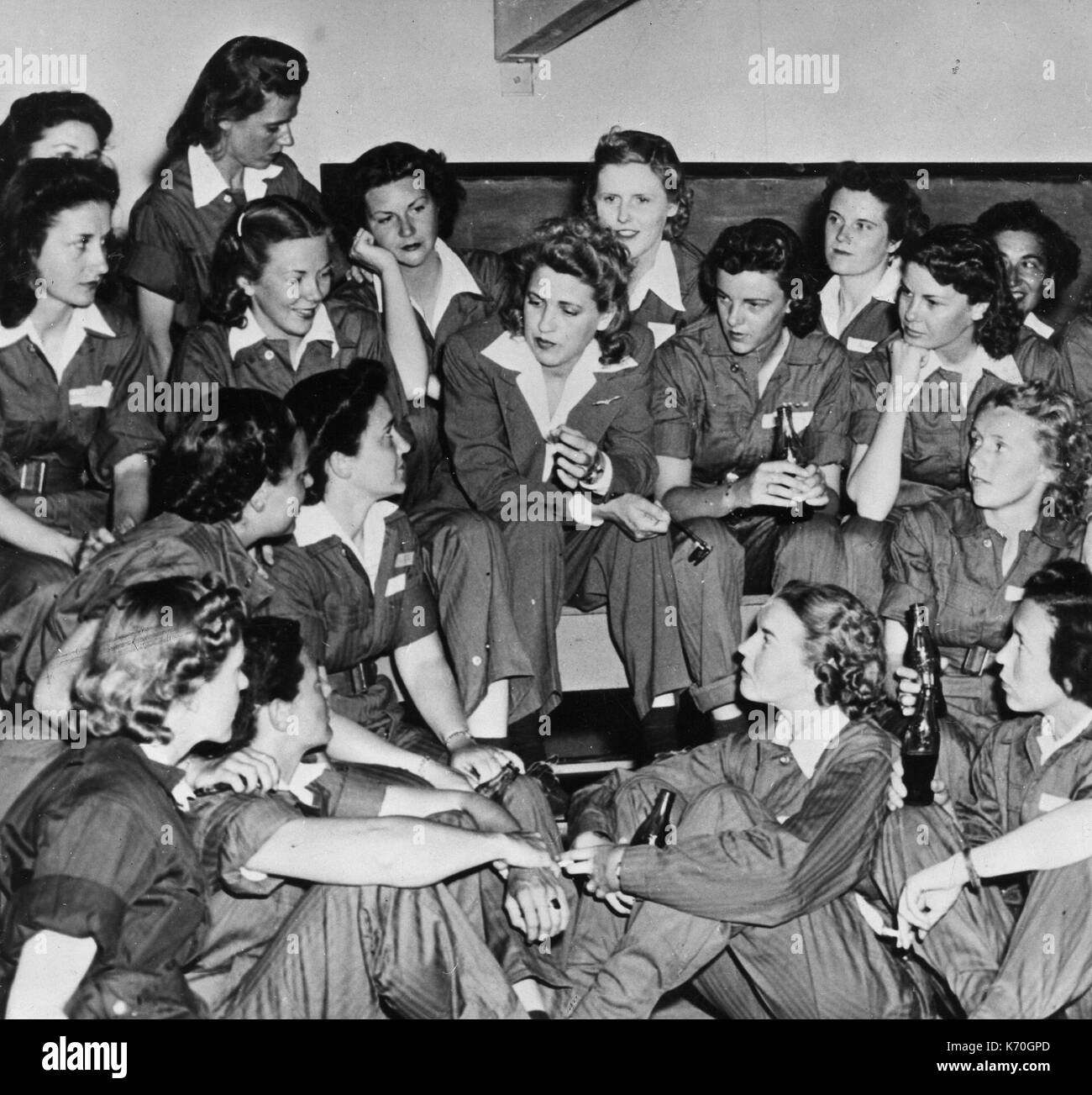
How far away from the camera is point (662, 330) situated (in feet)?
11.8

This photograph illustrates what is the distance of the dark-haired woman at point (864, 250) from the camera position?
3.66 m

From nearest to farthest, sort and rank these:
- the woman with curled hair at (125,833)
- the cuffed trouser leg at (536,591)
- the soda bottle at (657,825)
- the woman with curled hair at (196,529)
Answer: the woman with curled hair at (125,833) < the soda bottle at (657,825) < the woman with curled hair at (196,529) < the cuffed trouser leg at (536,591)

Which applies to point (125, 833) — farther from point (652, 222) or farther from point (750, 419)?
point (652, 222)

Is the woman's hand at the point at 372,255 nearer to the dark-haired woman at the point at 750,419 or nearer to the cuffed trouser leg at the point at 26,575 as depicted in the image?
the dark-haired woman at the point at 750,419

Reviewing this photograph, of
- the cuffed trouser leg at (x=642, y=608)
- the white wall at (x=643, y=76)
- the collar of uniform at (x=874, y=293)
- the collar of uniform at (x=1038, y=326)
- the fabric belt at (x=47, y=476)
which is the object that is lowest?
the cuffed trouser leg at (x=642, y=608)

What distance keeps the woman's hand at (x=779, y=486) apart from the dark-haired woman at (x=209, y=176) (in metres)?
1.10

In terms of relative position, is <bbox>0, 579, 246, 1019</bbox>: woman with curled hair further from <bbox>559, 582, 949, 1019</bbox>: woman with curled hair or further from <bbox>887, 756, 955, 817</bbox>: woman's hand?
<bbox>887, 756, 955, 817</bbox>: woman's hand

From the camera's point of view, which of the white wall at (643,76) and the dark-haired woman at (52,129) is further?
the white wall at (643,76)

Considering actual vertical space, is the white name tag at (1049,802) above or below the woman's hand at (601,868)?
above

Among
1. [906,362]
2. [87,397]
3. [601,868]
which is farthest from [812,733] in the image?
[87,397]

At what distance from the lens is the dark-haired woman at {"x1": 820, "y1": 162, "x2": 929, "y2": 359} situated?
12.0 feet

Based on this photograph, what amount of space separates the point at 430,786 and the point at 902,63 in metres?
2.21

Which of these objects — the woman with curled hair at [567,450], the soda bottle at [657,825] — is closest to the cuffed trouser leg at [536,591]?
the woman with curled hair at [567,450]

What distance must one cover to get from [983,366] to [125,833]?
2087 millimetres
